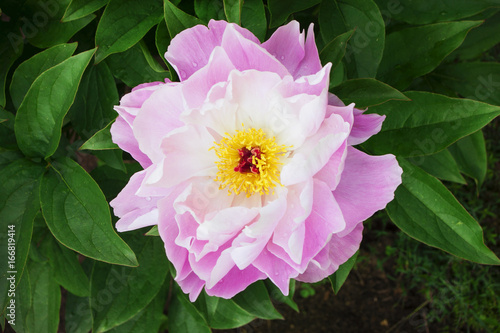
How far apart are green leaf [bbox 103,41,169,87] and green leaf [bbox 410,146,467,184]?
0.99 m

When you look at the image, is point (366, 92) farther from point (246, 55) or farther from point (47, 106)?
point (47, 106)

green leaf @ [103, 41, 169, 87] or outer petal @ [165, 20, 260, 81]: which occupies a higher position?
outer petal @ [165, 20, 260, 81]

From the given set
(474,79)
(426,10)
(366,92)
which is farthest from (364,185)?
(474,79)

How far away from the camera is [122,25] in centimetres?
118

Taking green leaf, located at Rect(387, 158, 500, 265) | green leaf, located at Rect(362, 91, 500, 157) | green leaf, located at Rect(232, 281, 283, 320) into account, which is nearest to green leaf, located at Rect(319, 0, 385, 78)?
green leaf, located at Rect(362, 91, 500, 157)

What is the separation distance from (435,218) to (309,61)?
59 cm

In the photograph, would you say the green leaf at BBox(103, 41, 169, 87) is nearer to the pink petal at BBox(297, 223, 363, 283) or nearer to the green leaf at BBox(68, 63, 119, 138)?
the green leaf at BBox(68, 63, 119, 138)

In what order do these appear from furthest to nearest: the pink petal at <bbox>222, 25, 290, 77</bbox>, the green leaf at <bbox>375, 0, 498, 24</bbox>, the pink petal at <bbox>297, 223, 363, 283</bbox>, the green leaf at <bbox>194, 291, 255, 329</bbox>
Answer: the green leaf at <bbox>194, 291, 255, 329</bbox> < the green leaf at <bbox>375, 0, 498, 24</bbox> < the pink petal at <bbox>297, 223, 363, 283</bbox> < the pink petal at <bbox>222, 25, 290, 77</bbox>

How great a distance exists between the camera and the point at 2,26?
1325mm

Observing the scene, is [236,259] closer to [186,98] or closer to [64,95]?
[186,98]

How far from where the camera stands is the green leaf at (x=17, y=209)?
42.8 inches

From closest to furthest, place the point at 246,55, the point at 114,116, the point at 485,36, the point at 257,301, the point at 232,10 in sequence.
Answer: the point at 246,55, the point at 232,10, the point at 114,116, the point at 257,301, the point at 485,36

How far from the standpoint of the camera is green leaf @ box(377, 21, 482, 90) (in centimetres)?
126

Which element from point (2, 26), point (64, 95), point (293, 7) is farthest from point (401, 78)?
point (2, 26)
